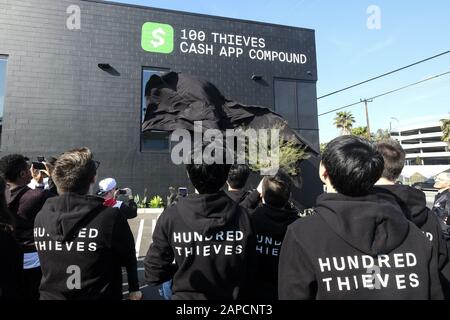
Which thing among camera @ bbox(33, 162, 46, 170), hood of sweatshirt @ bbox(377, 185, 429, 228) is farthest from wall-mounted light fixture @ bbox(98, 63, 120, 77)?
hood of sweatshirt @ bbox(377, 185, 429, 228)

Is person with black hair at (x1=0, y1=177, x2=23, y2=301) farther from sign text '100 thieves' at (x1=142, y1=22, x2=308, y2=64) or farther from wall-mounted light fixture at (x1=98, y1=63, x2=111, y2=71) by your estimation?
sign text '100 thieves' at (x1=142, y1=22, x2=308, y2=64)

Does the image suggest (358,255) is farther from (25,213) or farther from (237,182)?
(25,213)

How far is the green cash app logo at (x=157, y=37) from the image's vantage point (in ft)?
45.8

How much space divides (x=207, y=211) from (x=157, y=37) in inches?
535

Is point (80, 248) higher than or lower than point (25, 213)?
lower

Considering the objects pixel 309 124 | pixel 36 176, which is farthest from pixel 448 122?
pixel 36 176

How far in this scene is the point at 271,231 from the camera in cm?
242

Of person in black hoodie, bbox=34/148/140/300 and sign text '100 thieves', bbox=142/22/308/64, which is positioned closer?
person in black hoodie, bbox=34/148/140/300

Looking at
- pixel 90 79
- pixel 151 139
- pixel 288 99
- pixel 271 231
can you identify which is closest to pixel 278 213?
pixel 271 231

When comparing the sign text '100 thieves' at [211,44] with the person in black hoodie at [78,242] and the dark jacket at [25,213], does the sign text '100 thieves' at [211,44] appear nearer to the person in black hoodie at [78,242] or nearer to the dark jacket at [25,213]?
the dark jacket at [25,213]

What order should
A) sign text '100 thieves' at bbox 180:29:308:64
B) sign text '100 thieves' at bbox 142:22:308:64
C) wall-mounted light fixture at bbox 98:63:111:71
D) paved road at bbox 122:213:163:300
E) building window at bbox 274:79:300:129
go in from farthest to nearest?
building window at bbox 274:79:300:129 < sign text '100 thieves' at bbox 180:29:308:64 < sign text '100 thieves' at bbox 142:22:308:64 < wall-mounted light fixture at bbox 98:63:111:71 < paved road at bbox 122:213:163:300

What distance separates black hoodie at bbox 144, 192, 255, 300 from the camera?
2074mm

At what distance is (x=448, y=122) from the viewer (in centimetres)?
4434

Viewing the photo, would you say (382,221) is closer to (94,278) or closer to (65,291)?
(94,278)
